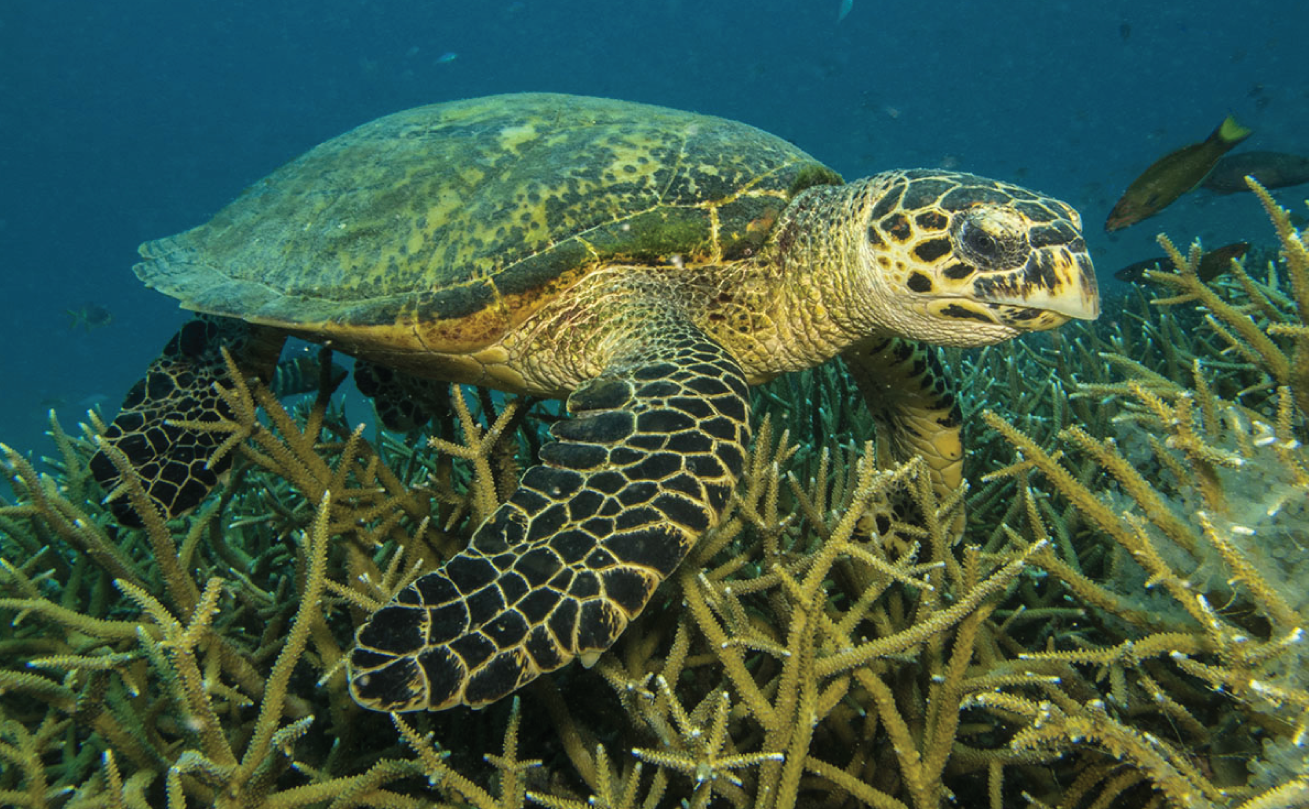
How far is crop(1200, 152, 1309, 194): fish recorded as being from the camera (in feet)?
26.5

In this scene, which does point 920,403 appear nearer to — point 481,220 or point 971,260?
point 971,260

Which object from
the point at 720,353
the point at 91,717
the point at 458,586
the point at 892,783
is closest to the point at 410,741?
the point at 458,586

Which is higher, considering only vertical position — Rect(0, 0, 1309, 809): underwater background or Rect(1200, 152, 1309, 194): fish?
Rect(1200, 152, 1309, 194): fish

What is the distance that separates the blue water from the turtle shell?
4839 centimetres

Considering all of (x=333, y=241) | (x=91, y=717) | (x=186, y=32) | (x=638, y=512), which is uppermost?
(x=186, y=32)

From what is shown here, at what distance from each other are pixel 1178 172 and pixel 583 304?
609cm

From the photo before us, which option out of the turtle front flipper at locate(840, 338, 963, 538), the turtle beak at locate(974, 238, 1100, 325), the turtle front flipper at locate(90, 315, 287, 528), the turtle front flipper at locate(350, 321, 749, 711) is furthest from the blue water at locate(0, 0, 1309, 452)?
the turtle front flipper at locate(90, 315, 287, 528)

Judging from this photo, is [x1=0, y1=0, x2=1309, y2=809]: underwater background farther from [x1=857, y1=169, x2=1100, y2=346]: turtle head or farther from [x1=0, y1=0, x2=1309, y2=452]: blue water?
[x1=0, y1=0, x2=1309, y2=452]: blue water

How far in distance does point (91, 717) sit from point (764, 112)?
86.7 m

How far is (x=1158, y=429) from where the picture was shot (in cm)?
226

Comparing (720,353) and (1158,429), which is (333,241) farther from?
(1158,429)

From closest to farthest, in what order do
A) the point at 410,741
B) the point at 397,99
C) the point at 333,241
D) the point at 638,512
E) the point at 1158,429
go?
the point at 410,741 → the point at 638,512 → the point at 1158,429 → the point at 333,241 → the point at 397,99

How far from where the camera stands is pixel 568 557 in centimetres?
167

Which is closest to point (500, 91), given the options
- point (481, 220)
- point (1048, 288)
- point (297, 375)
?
point (297, 375)
